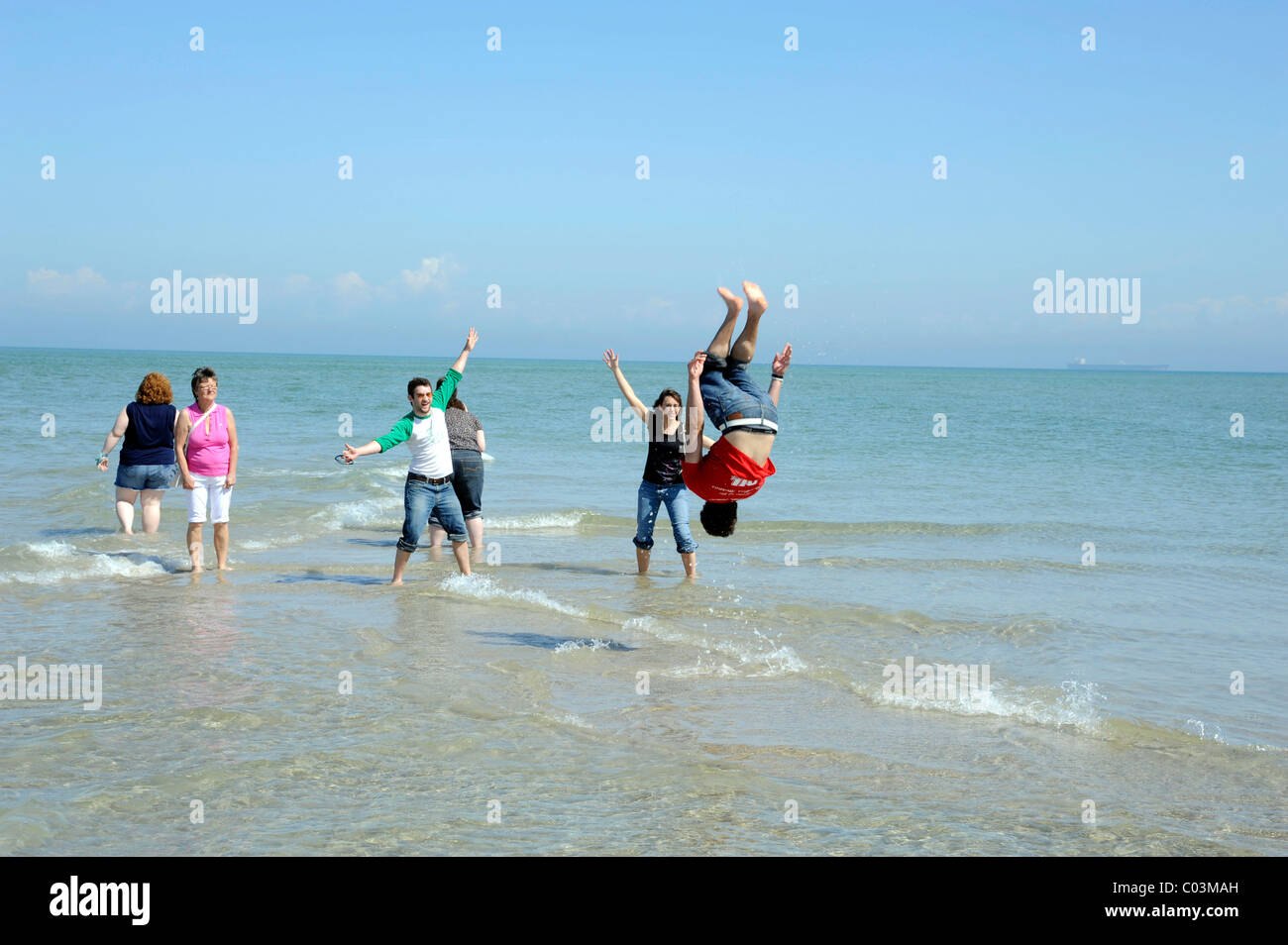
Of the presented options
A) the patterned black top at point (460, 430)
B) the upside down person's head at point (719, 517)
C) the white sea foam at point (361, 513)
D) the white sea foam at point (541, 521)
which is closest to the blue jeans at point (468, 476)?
the patterned black top at point (460, 430)

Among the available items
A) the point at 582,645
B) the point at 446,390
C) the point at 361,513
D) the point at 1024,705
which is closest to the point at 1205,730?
the point at 1024,705

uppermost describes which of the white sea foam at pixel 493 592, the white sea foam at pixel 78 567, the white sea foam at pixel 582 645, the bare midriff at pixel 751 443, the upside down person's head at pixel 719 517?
the bare midriff at pixel 751 443

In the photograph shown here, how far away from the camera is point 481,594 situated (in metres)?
10.6

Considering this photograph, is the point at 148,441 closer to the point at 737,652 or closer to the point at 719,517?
the point at 737,652

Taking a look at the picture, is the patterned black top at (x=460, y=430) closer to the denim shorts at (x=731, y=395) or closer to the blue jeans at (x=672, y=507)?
the blue jeans at (x=672, y=507)

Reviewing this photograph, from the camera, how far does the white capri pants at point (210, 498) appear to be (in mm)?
10727

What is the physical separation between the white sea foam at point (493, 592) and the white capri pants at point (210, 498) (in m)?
2.35

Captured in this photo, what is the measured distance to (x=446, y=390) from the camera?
1095 centimetres

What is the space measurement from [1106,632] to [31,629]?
911 centimetres

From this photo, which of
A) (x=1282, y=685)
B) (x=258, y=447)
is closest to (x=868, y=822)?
(x=1282, y=685)

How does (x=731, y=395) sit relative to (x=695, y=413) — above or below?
above

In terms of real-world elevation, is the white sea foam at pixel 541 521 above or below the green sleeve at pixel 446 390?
below

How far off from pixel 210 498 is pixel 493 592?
3039 mm

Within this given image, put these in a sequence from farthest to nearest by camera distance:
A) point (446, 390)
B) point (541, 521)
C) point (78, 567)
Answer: point (541, 521), point (78, 567), point (446, 390)
